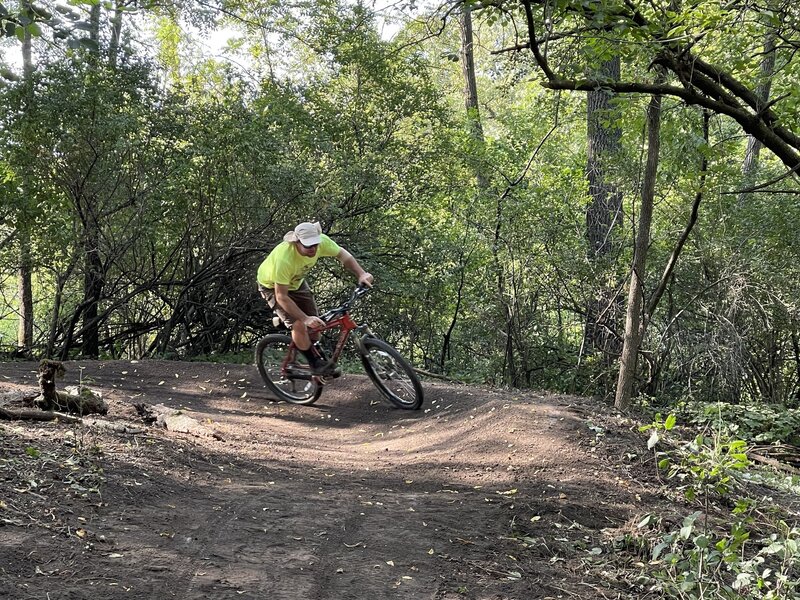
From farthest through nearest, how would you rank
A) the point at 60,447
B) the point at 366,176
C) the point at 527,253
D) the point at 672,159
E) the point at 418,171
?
the point at 418,171, the point at 366,176, the point at 527,253, the point at 672,159, the point at 60,447

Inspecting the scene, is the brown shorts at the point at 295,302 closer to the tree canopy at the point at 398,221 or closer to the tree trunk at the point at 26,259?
the tree canopy at the point at 398,221

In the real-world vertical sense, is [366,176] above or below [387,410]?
above

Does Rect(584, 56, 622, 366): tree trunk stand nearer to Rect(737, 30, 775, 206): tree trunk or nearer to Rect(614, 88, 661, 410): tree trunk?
Rect(737, 30, 775, 206): tree trunk

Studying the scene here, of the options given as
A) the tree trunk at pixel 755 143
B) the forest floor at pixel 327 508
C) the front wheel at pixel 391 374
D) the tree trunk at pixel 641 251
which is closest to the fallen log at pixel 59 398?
the forest floor at pixel 327 508

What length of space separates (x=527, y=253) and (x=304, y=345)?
4.18 m

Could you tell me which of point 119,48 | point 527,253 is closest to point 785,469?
point 527,253

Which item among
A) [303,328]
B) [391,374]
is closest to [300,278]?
[303,328]

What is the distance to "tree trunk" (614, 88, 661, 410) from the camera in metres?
7.61

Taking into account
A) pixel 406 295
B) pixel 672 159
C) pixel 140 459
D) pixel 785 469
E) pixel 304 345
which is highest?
pixel 672 159

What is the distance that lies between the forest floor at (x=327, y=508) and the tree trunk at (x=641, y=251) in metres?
0.78

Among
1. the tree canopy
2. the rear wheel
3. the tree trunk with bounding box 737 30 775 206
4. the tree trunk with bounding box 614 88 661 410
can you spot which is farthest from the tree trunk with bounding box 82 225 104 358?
the tree trunk with bounding box 737 30 775 206

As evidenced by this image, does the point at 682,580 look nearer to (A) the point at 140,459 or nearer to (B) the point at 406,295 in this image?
(A) the point at 140,459

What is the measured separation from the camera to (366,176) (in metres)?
12.9

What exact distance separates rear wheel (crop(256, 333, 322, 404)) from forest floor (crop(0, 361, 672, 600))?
143cm
